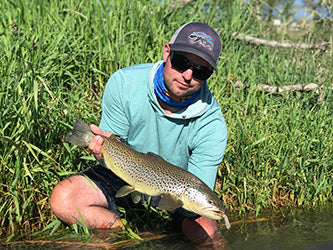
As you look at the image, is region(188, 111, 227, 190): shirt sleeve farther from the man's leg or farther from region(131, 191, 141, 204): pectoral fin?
the man's leg

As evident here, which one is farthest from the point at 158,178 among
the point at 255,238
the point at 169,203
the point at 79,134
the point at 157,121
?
the point at 255,238

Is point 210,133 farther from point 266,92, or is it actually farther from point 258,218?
point 266,92

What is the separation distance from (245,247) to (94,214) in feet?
4.19

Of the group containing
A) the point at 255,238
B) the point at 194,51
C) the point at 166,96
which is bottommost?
the point at 255,238

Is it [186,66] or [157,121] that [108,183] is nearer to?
[157,121]

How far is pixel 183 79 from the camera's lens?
316cm

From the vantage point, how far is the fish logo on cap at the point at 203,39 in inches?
122

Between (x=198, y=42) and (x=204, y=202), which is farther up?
(x=198, y=42)

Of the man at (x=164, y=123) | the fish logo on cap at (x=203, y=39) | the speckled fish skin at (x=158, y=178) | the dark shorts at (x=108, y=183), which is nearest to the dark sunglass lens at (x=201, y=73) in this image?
the man at (x=164, y=123)

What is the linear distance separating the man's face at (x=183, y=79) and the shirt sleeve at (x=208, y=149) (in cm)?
36

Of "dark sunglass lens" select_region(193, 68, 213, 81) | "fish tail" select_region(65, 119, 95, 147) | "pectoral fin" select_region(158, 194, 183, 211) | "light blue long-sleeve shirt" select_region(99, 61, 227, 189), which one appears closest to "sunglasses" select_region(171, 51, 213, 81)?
"dark sunglass lens" select_region(193, 68, 213, 81)

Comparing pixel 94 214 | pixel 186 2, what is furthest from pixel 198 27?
pixel 186 2

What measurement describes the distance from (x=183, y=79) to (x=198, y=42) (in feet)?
0.98

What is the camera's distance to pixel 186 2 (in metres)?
6.07
